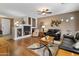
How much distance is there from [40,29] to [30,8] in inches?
17.5

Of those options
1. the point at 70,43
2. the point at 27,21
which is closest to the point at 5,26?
the point at 27,21

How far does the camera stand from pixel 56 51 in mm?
1945

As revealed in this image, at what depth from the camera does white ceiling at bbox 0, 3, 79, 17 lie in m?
1.88

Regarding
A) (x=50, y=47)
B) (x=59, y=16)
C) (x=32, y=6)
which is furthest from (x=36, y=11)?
(x=50, y=47)

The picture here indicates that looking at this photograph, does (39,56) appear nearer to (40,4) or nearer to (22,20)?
(22,20)

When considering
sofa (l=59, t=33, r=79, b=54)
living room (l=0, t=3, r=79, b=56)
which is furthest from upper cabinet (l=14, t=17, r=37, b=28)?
sofa (l=59, t=33, r=79, b=54)

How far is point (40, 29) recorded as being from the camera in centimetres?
203

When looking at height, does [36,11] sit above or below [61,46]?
above

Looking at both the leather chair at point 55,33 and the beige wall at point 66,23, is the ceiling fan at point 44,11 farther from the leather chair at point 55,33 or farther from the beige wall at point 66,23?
the leather chair at point 55,33

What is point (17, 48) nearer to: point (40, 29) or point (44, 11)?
point (40, 29)

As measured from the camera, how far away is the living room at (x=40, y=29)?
189 cm

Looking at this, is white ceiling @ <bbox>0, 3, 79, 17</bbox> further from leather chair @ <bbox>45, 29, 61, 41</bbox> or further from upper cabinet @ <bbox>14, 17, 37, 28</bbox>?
leather chair @ <bbox>45, 29, 61, 41</bbox>

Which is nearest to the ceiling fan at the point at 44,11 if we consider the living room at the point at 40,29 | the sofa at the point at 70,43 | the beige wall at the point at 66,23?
the living room at the point at 40,29

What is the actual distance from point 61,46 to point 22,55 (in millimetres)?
750
